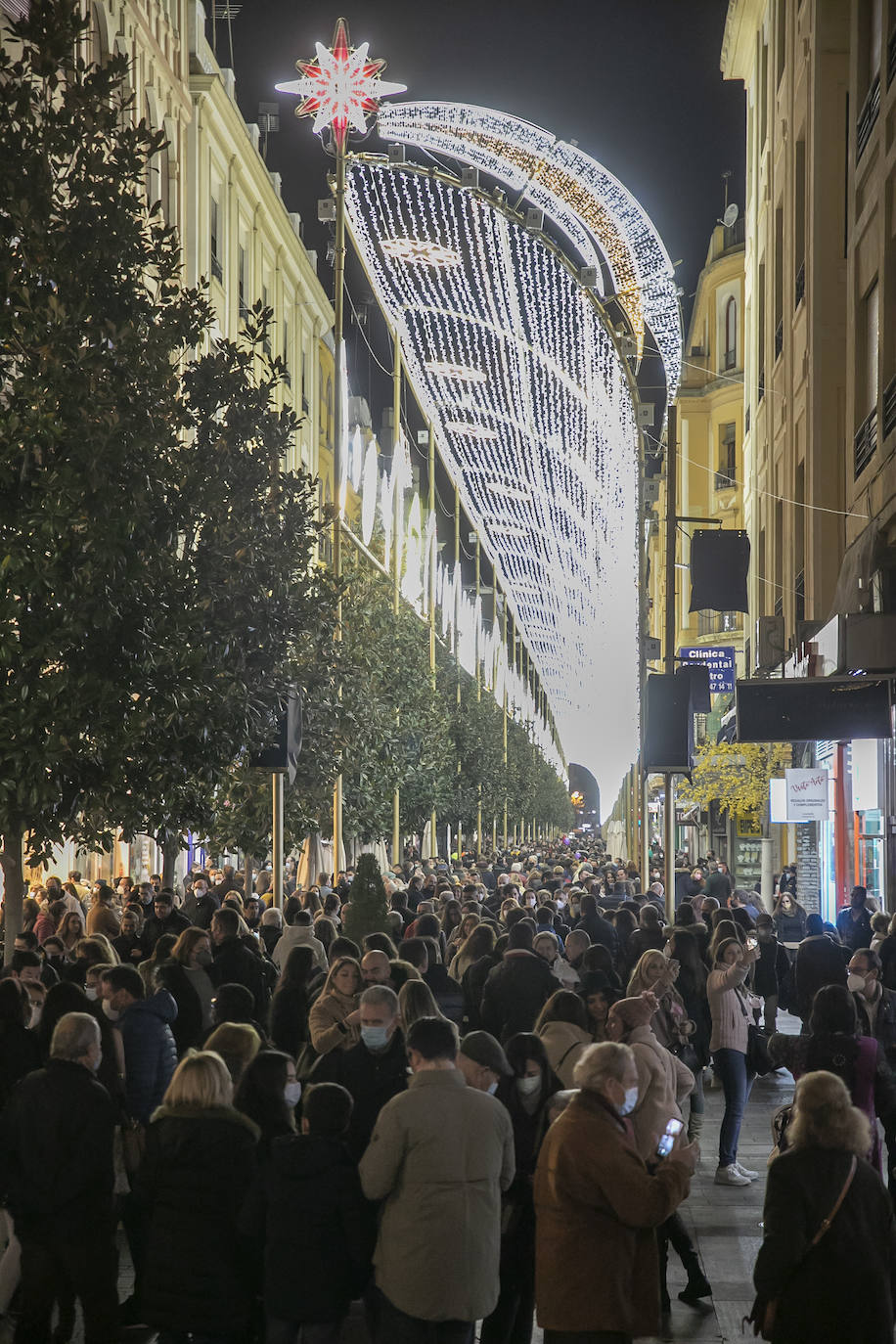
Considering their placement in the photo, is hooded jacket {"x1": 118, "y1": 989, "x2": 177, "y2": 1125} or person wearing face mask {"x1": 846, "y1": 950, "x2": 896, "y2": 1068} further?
person wearing face mask {"x1": 846, "y1": 950, "x2": 896, "y2": 1068}

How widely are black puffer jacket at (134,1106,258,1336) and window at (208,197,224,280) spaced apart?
3702 centimetres

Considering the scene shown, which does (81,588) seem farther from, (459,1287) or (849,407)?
(849,407)

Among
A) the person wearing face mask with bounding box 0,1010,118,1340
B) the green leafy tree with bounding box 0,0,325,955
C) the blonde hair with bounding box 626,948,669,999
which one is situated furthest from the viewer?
the green leafy tree with bounding box 0,0,325,955

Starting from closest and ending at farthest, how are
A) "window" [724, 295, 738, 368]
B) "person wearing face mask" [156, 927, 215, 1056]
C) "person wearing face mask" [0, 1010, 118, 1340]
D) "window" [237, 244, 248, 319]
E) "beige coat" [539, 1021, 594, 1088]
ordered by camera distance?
1. "person wearing face mask" [0, 1010, 118, 1340]
2. "beige coat" [539, 1021, 594, 1088]
3. "person wearing face mask" [156, 927, 215, 1056]
4. "window" [237, 244, 248, 319]
5. "window" [724, 295, 738, 368]

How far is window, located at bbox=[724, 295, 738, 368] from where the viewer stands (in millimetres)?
60844

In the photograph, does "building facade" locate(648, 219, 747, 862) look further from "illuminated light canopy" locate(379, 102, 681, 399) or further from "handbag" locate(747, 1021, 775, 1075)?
"handbag" locate(747, 1021, 775, 1075)

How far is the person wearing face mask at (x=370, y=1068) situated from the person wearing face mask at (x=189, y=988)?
3353 mm

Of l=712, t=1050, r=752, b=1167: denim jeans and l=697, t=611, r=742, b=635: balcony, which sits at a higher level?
l=697, t=611, r=742, b=635: balcony

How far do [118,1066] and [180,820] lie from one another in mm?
5979

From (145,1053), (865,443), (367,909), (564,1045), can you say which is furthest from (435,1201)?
(865,443)

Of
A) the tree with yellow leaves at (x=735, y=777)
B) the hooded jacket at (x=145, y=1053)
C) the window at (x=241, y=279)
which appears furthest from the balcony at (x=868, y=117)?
the window at (x=241, y=279)

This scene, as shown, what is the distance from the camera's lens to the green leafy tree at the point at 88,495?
13195mm

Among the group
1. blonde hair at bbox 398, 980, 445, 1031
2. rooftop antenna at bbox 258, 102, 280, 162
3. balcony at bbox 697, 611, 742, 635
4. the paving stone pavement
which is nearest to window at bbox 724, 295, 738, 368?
balcony at bbox 697, 611, 742, 635

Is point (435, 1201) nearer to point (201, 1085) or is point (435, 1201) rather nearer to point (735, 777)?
point (201, 1085)
